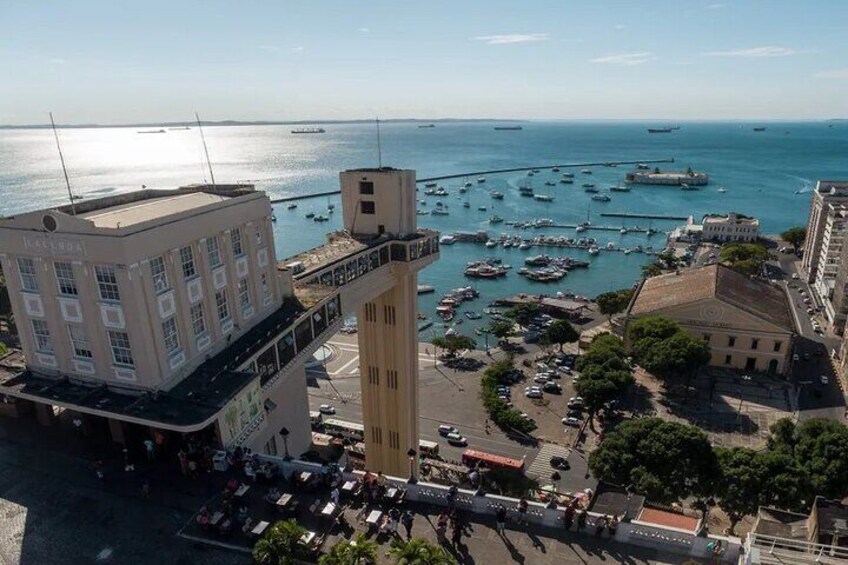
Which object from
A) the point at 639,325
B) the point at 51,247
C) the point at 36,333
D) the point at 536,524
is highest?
the point at 51,247

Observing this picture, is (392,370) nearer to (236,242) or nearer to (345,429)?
(236,242)

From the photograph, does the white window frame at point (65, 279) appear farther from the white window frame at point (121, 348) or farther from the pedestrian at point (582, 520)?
the pedestrian at point (582, 520)

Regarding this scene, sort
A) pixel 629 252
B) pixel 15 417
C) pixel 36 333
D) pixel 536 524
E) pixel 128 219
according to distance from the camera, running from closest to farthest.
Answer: pixel 536 524, pixel 128 219, pixel 36 333, pixel 15 417, pixel 629 252

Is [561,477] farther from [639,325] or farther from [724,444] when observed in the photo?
[639,325]

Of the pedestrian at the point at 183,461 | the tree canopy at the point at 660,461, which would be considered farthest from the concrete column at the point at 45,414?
the tree canopy at the point at 660,461

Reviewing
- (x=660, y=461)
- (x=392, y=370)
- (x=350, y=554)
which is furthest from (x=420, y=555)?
(x=660, y=461)

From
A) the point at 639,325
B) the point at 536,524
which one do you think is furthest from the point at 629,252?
the point at 536,524

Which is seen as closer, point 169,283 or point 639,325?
point 169,283
